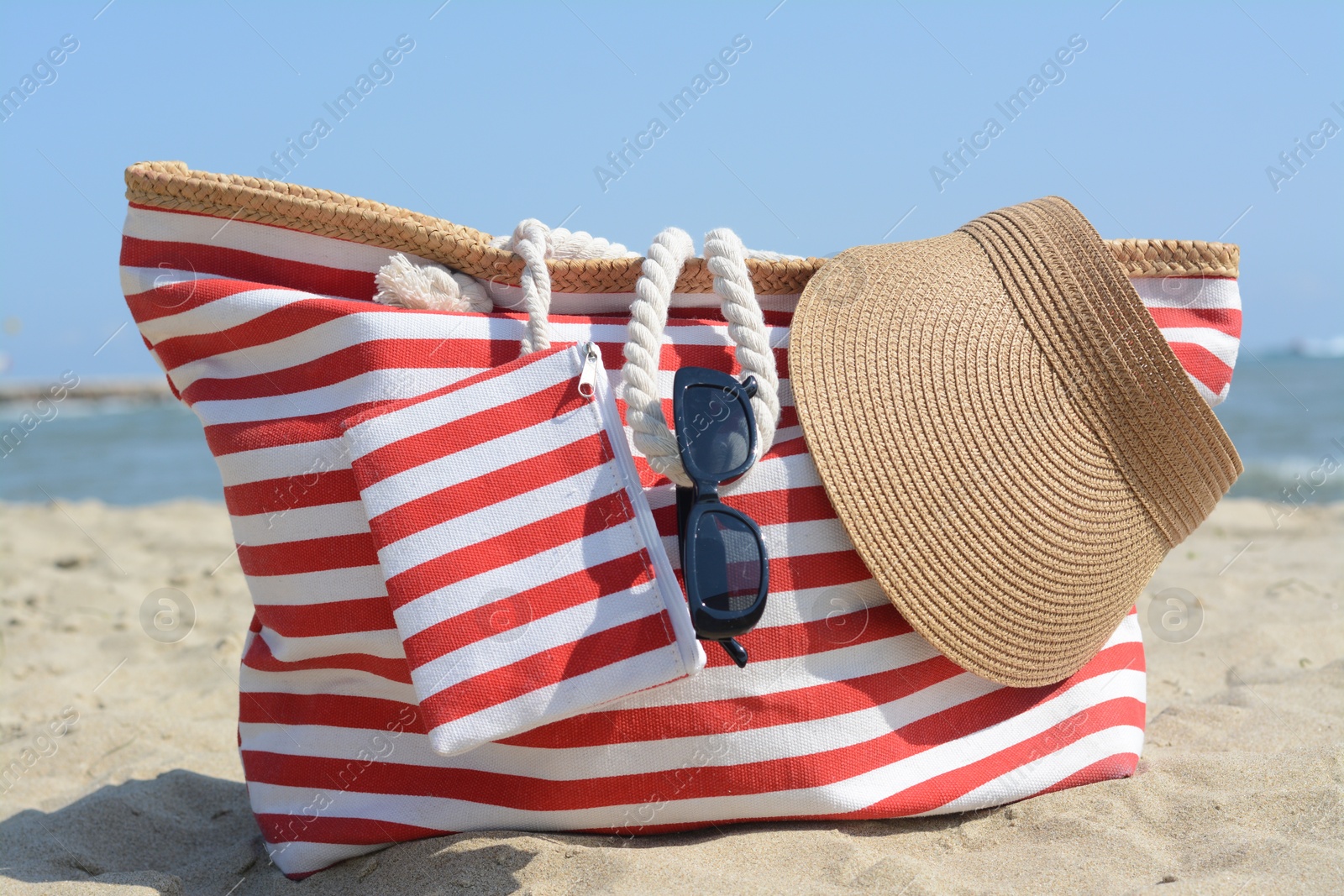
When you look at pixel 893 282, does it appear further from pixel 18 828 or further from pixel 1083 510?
pixel 18 828

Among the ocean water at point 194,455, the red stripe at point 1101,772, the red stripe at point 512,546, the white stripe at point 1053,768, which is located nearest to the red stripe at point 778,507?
the red stripe at point 512,546

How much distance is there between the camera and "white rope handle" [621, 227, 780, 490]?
1.22 metres

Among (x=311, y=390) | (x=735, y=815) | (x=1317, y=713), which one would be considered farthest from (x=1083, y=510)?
(x=311, y=390)

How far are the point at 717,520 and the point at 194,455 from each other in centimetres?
1154

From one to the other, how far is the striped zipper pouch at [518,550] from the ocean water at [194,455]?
2.88m

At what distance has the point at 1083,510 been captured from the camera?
1379 millimetres

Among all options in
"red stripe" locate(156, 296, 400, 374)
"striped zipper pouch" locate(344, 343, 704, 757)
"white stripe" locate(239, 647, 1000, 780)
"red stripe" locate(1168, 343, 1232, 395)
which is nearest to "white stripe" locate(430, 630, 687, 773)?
"striped zipper pouch" locate(344, 343, 704, 757)

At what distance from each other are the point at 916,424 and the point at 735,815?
0.60 m

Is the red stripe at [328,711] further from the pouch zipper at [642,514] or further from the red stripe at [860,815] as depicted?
the pouch zipper at [642,514]

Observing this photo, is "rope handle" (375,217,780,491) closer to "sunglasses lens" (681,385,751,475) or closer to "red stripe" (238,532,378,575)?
"sunglasses lens" (681,385,751,475)

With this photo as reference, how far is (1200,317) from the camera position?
4.95ft

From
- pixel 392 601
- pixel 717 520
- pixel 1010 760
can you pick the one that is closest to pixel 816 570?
pixel 717 520

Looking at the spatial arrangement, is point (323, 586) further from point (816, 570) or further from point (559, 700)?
point (816, 570)

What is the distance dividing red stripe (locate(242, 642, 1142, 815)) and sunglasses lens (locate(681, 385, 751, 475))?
415mm
